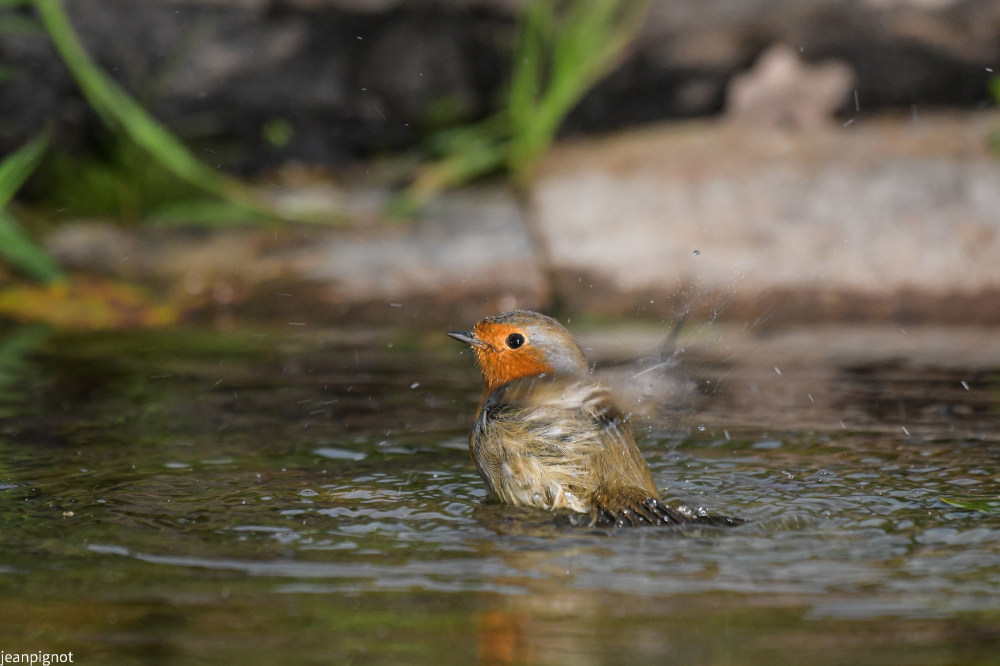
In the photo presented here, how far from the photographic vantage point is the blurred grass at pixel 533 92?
709 cm

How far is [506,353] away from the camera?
4.03 m

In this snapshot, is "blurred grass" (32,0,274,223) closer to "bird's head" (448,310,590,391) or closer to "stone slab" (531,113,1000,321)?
"stone slab" (531,113,1000,321)

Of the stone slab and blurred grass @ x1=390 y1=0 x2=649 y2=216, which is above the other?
blurred grass @ x1=390 y1=0 x2=649 y2=216

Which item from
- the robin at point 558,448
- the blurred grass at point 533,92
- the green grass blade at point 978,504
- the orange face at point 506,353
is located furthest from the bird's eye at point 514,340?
the blurred grass at point 533,92

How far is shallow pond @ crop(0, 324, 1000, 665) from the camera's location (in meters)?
2.46

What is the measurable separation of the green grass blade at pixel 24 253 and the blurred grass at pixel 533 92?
168 centimetres

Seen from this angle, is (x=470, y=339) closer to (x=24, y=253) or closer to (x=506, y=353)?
(x=506, y=353)

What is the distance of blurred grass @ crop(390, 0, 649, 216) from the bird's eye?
2.97m

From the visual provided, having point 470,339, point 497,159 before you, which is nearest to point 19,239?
point 497,159

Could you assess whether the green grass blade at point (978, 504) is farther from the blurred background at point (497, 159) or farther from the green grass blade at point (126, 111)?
the green grass blade at point (126, 111)

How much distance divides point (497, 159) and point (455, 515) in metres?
4.09

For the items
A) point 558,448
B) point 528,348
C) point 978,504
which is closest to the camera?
point 978,504

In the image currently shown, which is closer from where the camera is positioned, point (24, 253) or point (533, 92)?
point (24, 253)

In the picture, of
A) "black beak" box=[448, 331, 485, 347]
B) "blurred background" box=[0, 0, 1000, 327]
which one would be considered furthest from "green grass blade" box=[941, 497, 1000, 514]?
"blurred background" box=[0, 0, 1000, 327]
